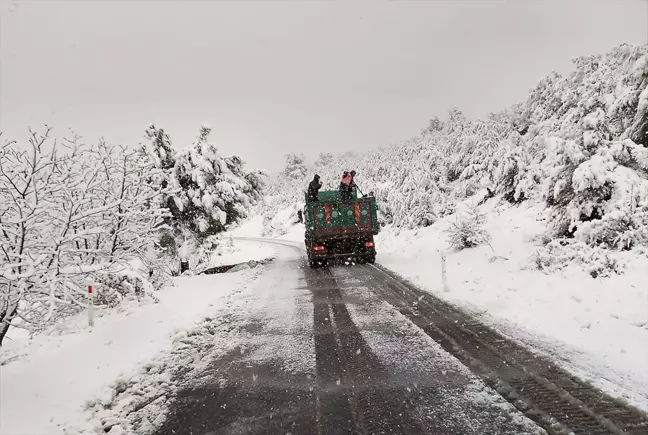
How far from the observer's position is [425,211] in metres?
24.6

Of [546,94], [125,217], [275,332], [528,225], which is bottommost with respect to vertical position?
[275,332]

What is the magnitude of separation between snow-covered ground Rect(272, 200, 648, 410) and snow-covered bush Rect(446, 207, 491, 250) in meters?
0.39

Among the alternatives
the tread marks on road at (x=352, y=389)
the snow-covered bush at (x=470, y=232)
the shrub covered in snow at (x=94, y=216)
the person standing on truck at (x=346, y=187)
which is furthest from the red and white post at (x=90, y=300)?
the snow-covered bush at (x=470, y=232)

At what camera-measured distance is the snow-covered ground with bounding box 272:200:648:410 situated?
16.9ft

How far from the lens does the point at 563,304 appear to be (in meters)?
7.86

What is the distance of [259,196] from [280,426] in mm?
14568

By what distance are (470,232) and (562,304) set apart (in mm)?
7692

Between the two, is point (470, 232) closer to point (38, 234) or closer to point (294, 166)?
point (38, 234)

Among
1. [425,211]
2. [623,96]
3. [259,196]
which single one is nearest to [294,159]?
[425,211]

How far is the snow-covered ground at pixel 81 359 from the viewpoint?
4188 mm

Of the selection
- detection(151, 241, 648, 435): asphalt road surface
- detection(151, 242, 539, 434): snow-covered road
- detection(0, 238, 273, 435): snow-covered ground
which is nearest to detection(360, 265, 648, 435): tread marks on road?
detection(151, 241, 648, 435): asphalt road surface

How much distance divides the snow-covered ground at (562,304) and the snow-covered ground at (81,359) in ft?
17.7

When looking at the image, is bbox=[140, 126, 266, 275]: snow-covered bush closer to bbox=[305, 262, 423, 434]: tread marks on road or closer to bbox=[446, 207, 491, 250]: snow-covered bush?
bbox=[446, 207, 491, 250]: snow-covered bush

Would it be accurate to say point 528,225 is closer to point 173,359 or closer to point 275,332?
point 275,332
